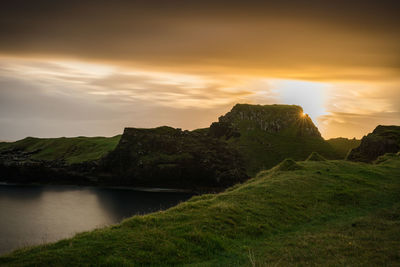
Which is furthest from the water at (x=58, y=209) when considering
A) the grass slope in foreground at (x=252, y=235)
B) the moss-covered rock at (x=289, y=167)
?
the moss-covered rock at (x=289, y=167)

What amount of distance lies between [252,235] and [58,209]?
114495 millimetres

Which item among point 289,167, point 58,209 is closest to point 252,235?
point 289,167

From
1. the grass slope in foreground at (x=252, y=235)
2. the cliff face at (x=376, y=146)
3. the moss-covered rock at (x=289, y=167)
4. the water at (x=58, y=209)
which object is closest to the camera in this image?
the grass slope in foreground at (x=252, y=235)

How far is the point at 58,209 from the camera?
11750cm

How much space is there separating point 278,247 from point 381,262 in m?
5.49

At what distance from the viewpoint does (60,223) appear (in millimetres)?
96125

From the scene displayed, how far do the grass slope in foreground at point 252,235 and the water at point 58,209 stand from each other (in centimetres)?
4609

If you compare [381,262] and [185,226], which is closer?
[381,262]

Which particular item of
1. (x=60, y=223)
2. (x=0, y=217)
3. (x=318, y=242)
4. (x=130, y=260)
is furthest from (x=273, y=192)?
(x=0, y=217)

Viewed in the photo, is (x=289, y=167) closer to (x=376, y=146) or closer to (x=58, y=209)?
(x=58, y=209)

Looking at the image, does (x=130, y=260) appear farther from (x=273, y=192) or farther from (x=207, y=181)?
(x=207, y=181)

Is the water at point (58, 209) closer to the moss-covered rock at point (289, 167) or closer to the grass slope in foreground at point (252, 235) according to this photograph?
the grass slope in foreground at point (252, 235)

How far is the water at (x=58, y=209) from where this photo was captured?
3189 inches

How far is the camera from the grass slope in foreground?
15.7 meters
